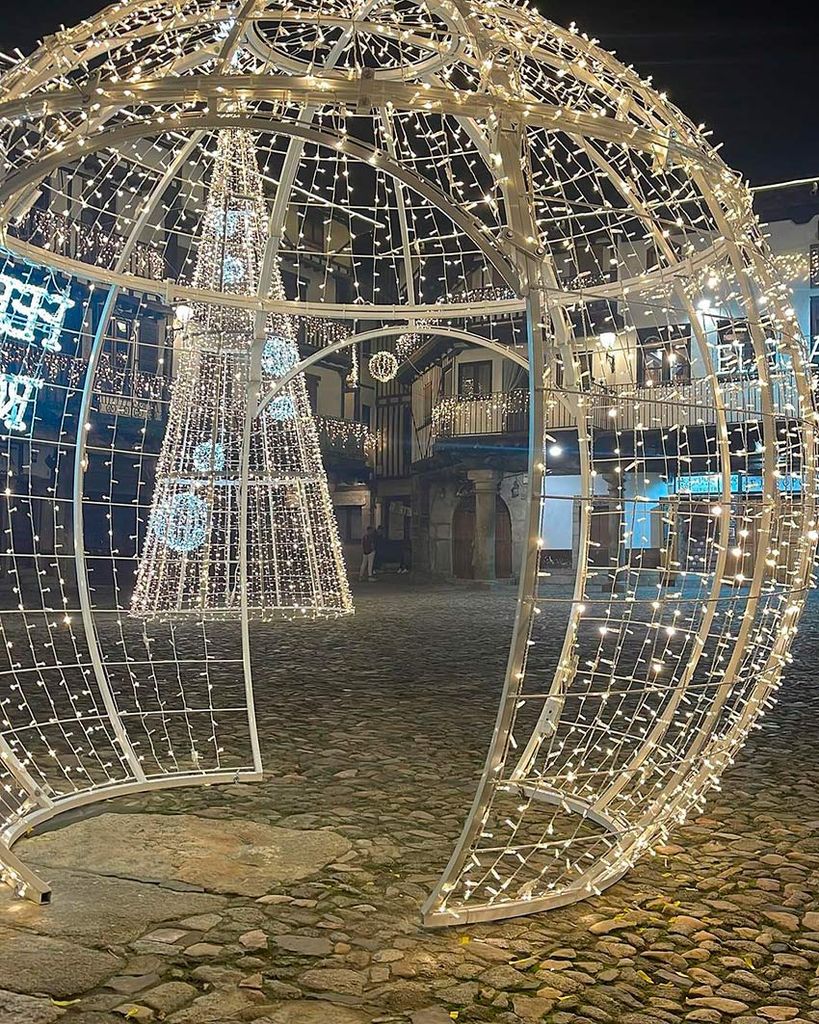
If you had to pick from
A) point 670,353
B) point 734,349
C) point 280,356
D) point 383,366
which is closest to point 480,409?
point 383,366

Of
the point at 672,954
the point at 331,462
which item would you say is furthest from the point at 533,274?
the point at 331,462

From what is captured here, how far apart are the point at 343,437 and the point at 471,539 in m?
4.51

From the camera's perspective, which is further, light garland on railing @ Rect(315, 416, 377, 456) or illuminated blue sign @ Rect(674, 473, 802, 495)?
light garland on railing @ Rect(315, 416, 377, 456)

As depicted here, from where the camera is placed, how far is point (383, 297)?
26453 millimetres

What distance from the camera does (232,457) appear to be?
14414mm

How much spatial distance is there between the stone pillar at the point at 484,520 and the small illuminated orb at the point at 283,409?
1121 cm

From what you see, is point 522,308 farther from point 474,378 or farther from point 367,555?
point 474,378

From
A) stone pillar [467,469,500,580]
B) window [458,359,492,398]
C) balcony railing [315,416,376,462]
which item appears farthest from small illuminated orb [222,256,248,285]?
window [458,359,492,398]

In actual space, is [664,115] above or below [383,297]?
below

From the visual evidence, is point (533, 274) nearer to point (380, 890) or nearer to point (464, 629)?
point (380, 890)

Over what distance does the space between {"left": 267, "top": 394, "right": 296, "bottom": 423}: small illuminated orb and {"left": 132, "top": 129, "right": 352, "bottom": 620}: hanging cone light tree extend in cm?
2

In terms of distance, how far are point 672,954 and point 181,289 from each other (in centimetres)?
390

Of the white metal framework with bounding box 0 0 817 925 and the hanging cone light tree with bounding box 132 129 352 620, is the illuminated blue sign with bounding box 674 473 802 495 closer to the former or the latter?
the white metal framework with bounding box 0 0 817 925

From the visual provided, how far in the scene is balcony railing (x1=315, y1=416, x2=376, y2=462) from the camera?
2575 centimetres
